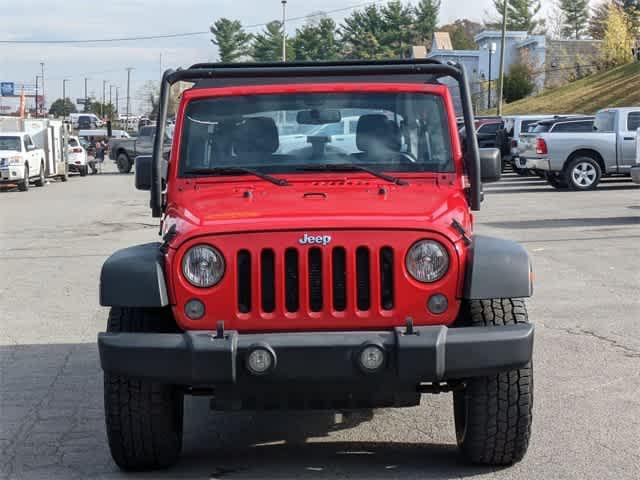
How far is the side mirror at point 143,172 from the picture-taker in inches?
267

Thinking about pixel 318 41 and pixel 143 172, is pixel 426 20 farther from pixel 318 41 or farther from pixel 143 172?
pixel 143 172

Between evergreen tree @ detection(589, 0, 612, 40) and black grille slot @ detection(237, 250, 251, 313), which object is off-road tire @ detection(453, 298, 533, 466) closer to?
black grille slot @ detection(237, 250, 251, 313)

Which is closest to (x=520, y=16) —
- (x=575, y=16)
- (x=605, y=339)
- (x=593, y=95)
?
(x=575, y=16)

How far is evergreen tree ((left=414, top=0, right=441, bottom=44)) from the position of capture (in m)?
117

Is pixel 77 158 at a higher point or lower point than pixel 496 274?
lower

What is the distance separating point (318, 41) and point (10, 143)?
8372 centimetres

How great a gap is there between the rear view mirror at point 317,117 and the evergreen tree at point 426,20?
368 feet

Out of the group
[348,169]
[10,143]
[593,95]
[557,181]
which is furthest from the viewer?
[593,95]

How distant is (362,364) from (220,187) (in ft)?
5.41

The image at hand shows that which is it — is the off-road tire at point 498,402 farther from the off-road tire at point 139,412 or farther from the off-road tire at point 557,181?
the off-road tire at point 557,181

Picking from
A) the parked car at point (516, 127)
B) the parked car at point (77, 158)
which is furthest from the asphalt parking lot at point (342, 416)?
the parked car at point (77, 158)

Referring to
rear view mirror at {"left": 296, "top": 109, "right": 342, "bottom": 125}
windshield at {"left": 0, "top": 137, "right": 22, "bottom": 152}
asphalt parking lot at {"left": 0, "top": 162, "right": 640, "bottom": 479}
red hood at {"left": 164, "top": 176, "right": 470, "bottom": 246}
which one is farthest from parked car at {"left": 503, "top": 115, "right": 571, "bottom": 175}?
red hood at {"left": 164, "top": 176, "right": 470, "bottom": 246}

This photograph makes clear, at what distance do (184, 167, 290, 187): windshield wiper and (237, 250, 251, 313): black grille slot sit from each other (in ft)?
3.08

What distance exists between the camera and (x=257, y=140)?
658 centimetres
